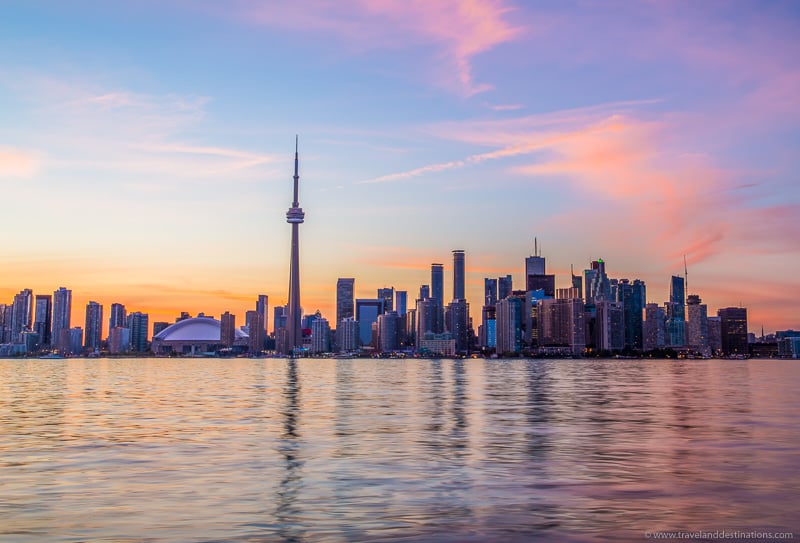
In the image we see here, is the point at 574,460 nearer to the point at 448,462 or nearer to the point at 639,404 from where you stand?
the point at 448,462

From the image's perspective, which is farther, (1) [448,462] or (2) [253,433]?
(2) [253,433]

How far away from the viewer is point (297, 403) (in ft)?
260

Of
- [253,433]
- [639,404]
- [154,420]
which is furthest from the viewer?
[639,404]

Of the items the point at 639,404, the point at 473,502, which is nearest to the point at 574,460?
the point at 473,502

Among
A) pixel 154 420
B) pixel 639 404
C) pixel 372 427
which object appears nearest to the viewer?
pixel 372 427

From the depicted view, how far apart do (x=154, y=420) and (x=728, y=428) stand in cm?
3998

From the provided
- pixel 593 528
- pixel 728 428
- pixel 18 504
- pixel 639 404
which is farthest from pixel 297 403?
pixel 593 528

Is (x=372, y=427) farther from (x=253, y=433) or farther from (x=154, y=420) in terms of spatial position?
(x=154, y=420)

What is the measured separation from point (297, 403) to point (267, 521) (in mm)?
56807

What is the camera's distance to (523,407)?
73.2 metres

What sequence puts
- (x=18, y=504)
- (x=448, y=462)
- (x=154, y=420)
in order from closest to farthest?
(x=18, y=504) → (x=448, y=462) → (x=154, y=420)

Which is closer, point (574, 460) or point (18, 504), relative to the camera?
point (18, 504)

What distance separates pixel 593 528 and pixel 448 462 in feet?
46.0

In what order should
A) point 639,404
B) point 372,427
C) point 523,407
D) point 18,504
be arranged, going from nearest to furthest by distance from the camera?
point 18,504, point 372,427, point 523,407, point 639,404
